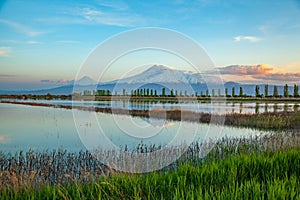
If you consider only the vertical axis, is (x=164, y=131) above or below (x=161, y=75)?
below

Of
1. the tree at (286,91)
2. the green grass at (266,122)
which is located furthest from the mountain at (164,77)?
the tree at (286,91)

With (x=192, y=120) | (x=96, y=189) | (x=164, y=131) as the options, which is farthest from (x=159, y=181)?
(x=192, y=120)

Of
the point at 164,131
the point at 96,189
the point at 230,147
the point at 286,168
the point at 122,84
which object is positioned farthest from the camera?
the point at 164,131

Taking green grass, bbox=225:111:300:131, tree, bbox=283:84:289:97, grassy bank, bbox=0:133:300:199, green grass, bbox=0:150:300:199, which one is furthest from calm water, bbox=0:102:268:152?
tree, bbox=283:84:289:97

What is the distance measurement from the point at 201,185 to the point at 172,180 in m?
0.69

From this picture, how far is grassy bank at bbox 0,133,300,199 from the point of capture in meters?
4.94

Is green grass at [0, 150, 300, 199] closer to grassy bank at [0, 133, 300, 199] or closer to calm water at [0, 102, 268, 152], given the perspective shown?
grassy bank at [0, 133, 300, 199]

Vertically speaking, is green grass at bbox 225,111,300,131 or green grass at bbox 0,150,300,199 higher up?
green grass at bbox 0,150,300,199

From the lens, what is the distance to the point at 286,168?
672cm

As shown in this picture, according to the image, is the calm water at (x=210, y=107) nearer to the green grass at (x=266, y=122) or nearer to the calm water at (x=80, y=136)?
the green grass at (x=266, y=122)

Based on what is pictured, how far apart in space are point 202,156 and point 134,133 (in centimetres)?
646

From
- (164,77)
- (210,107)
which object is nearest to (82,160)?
(164,77)

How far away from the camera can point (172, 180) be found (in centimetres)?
619

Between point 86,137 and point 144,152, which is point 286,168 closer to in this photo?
point 144,152
